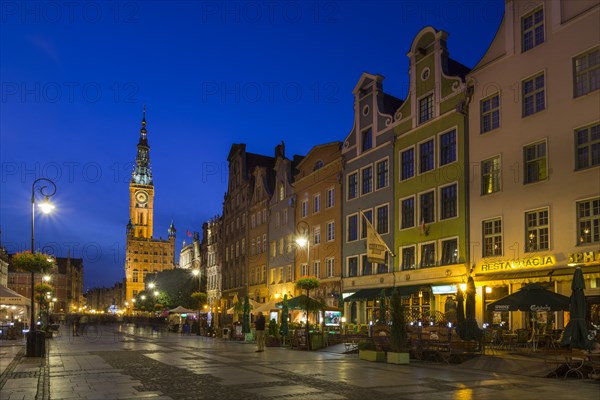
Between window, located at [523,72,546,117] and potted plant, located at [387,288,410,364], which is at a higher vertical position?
window, located at [523,72,546,117]

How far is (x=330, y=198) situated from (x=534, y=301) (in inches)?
973

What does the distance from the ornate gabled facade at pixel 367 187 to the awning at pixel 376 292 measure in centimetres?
32

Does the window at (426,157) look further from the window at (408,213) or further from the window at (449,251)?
the window at (449,251)

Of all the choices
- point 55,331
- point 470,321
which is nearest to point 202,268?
point 55,331

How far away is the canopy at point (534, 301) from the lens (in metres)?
22.0

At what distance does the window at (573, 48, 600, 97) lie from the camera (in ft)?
85.1

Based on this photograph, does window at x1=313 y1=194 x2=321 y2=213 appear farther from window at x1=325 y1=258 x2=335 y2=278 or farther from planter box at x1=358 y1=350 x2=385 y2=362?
planter box at x1=358 y1=350 x2=385 y2=362

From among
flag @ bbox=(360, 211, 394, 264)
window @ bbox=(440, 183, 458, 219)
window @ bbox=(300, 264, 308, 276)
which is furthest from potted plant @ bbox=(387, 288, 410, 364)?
window @ bbox=(300, 264, 308, 276)

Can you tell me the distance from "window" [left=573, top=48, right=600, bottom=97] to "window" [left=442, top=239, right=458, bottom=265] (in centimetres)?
989

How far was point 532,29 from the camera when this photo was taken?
96.1ft

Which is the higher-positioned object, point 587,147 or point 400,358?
point 587,147

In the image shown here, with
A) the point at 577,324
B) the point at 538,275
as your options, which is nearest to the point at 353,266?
the point at 538,275

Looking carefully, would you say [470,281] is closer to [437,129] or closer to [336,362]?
[336,362]

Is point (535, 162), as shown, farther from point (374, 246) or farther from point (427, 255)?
point (427, 255)
